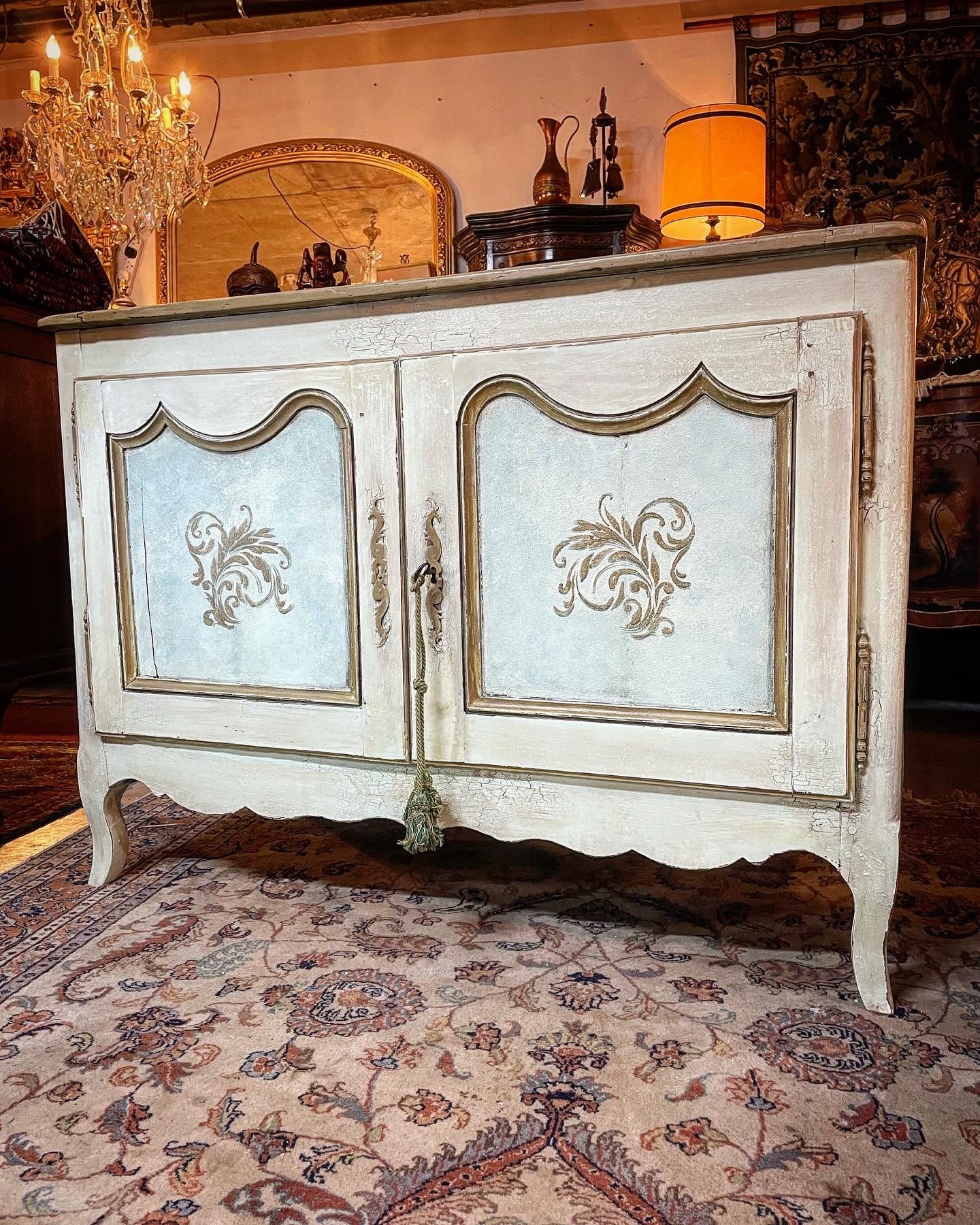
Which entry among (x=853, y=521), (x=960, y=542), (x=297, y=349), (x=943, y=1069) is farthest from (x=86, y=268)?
(x=960, y=542)

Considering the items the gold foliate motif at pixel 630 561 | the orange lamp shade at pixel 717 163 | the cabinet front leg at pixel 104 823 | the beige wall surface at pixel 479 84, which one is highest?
the beige wall surface at pixel 479 84

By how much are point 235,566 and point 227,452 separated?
0.56 ft

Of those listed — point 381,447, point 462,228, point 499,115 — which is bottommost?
point 381,447

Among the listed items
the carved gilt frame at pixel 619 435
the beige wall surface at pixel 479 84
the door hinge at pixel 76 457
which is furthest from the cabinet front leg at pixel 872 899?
the beige wall surface at pixel 479 84

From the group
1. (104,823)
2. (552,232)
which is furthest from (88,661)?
(552,232)

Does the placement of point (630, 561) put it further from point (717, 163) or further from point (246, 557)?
point (717, 163)

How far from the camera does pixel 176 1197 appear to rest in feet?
2.66

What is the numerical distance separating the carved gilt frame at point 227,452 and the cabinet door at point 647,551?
105mm

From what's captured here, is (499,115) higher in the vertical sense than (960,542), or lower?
higher

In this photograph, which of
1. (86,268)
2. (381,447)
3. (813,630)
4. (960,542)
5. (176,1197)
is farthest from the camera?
(960,542)

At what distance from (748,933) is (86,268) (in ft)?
6.26

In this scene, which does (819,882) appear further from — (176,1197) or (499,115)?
(499,115)

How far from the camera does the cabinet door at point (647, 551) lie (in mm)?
1102

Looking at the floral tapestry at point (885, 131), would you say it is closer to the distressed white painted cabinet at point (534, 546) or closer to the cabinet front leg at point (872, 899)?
the distressed white painted cabinet at point (534, 546)
